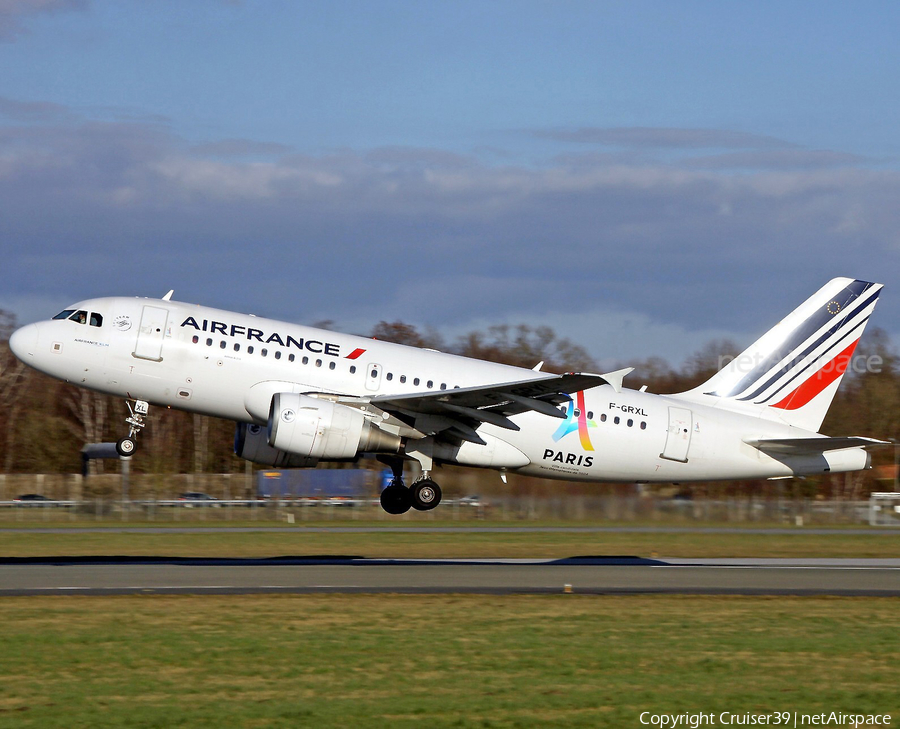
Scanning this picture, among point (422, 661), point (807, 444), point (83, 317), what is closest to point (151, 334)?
point (83, 317)

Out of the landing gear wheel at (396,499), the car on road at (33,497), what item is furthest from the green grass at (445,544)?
the car on road at (33,497)

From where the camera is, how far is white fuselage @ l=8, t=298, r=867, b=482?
29734mm

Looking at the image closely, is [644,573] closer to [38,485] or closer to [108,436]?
[38,485]

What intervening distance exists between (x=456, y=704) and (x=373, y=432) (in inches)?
581

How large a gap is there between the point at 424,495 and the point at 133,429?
326 inches

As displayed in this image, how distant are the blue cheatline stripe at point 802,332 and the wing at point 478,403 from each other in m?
8.04

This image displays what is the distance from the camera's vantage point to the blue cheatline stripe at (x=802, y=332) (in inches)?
1406

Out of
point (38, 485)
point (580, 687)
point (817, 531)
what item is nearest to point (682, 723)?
point (580, 687)

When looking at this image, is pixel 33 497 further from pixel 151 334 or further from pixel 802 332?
pixel 802 332

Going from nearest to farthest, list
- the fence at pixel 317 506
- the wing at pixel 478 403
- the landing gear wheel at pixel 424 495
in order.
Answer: the wing at pixel 478 403, the landing gear wheel at pixel 424 495, the fence at pixel 317 506

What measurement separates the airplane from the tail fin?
227 mm

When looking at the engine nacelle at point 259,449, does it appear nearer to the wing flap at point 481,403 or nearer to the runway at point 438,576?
the runway at point 438,576

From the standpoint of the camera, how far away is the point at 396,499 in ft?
106

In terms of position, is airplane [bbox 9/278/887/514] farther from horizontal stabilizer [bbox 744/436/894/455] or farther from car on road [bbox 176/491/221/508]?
car on road [bbox 176/491/221/508]
